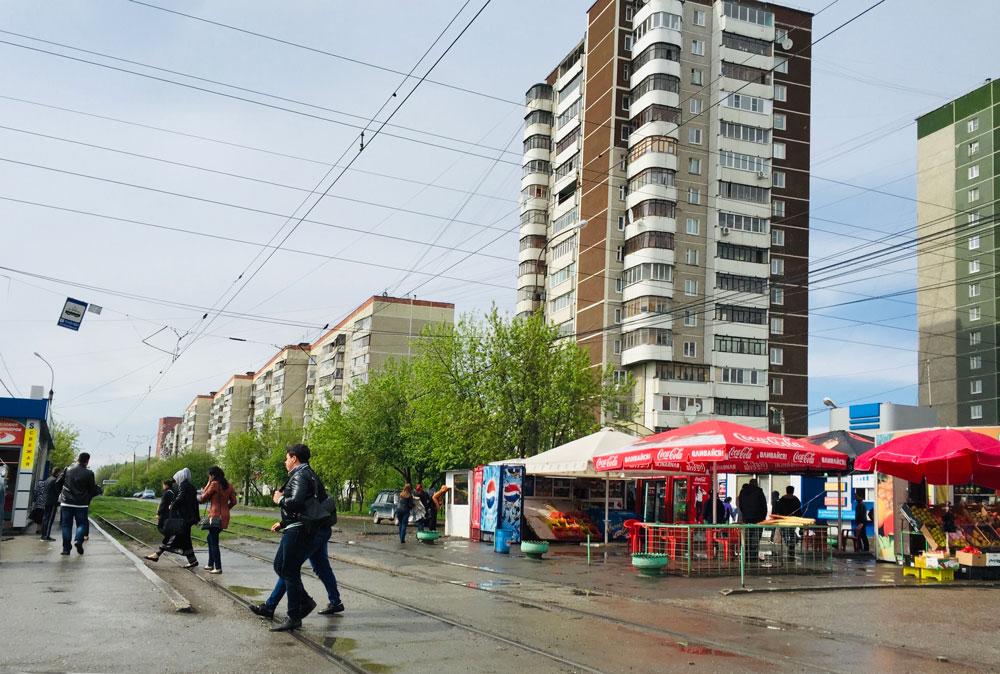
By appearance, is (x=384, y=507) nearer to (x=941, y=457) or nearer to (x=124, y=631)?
(x=941, y=457)

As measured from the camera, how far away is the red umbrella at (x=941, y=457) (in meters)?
17.0

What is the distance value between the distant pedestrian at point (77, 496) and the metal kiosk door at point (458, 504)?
13858 mm

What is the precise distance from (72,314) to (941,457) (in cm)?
2466

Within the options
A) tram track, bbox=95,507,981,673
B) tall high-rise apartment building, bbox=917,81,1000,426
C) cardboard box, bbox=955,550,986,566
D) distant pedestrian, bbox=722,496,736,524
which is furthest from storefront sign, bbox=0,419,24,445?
tall high-rise apartment building, bbox=917,81,1000,426

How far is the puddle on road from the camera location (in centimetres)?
1209

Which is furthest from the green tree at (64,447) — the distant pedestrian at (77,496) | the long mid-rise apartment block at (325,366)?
the distant pedestrian at (77,496)

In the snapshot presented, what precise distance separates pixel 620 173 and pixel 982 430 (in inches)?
2110

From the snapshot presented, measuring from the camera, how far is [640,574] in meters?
16.7

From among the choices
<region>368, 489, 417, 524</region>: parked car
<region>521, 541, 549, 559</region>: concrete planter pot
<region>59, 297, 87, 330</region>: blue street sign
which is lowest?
<region>368, 489, 417, 524</region>: parked car

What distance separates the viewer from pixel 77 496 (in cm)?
1714

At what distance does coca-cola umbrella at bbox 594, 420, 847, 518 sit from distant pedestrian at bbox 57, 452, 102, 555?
10.3 m

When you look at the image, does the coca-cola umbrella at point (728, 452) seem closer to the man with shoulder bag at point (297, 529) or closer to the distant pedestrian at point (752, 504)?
the distant pedestrian at point (752, 504)

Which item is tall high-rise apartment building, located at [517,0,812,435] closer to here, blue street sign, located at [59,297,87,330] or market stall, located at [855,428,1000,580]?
blue street sign, located at [59,297,87,330]

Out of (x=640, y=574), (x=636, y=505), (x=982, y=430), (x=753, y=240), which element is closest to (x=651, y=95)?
(x=753, y=240)
